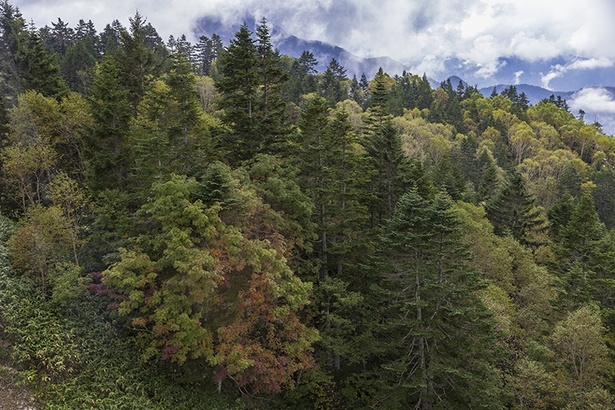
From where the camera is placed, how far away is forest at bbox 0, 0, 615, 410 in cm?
1472

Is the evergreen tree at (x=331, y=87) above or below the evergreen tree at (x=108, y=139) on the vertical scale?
above

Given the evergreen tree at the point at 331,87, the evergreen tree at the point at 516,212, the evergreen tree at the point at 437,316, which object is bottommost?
the evergreen tree at the point at 437,316

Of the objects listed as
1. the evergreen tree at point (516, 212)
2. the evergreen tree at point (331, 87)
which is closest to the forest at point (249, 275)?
the evergreen tree at point (516, 212)

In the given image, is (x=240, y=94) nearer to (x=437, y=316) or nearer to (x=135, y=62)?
(x=135, y=62)

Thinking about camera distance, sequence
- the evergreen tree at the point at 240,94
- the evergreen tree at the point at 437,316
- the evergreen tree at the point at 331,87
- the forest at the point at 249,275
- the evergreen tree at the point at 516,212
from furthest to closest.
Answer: the evergreen tree at the point at 331,87 → the evergreen tree at the point at 516,212 → the evergreen tree at the point at 240,94 → the evergreen tree at the point at 437,316 → the forest at the point at 249,275

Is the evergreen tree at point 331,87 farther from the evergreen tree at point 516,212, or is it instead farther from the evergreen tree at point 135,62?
the evergreen tree at point 135,62

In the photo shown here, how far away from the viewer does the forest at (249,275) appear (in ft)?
48.3

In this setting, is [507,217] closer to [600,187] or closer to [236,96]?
[236,96]

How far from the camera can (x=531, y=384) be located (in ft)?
60.7

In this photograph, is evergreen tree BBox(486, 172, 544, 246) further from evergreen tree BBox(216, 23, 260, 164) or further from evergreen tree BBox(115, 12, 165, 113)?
evergreen tree BBox(115, 12, 165, 113)

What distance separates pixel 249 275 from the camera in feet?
52.9

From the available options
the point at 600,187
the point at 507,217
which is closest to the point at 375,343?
the point at 507,217

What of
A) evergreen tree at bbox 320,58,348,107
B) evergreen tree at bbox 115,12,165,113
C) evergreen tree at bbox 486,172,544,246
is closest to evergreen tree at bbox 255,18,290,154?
evergreen tree at bbox 115,12,165,113

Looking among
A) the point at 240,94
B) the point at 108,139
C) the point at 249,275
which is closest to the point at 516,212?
the point at 240,94
